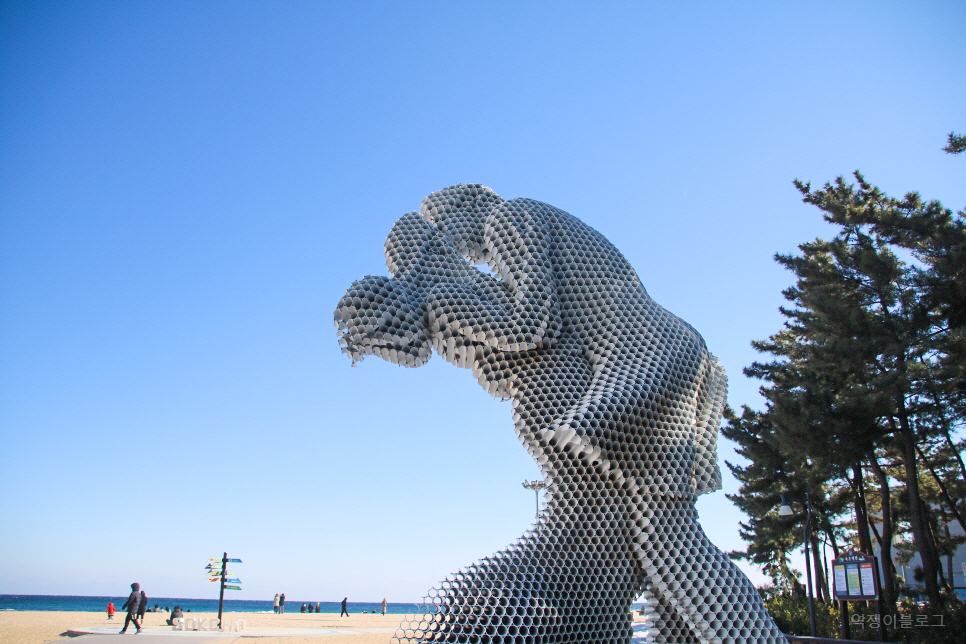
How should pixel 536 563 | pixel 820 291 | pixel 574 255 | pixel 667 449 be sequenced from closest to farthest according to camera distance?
pixel 536 563 < pixel 667 449 < pixel 574 255 < pixel 820 291

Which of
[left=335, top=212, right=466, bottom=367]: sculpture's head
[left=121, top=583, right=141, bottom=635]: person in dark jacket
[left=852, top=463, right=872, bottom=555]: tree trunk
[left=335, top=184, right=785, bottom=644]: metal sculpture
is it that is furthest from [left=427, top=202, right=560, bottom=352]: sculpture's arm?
[left=852, top=463, right=872, bottom=555]: tree trunk

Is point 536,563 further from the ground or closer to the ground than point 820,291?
closer to the ground

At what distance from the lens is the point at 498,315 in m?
Answer: 9.52

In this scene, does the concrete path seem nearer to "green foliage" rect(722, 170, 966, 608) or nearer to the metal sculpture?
the metal sculpture

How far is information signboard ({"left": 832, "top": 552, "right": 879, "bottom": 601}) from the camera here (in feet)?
49.4

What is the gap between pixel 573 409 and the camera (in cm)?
894

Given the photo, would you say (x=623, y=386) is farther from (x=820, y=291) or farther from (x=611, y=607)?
(x=820, y=291)

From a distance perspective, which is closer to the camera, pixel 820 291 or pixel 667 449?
pixel 667 449

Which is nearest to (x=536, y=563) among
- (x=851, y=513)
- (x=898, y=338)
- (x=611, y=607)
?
(x=611, y=607)

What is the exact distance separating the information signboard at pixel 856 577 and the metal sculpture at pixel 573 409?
7868 millimetres

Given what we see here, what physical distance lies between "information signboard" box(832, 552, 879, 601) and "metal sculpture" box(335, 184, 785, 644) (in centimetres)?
787

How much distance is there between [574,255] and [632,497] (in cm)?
352

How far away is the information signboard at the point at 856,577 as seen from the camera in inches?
593

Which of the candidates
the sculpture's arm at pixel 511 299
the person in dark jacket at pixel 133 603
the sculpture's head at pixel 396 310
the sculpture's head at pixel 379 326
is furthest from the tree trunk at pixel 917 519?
the person in dark jacket at pixel 133 603
